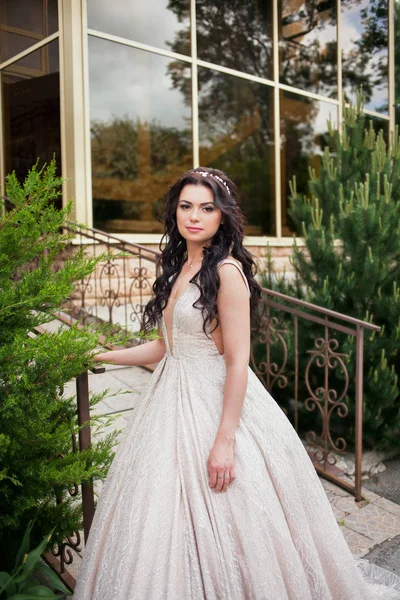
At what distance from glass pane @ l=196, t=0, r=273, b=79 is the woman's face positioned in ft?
22.8

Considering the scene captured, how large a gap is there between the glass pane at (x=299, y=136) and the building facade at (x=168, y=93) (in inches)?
0.9

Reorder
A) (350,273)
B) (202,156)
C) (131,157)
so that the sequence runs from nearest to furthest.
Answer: (350,273), (131,157), (202,156)

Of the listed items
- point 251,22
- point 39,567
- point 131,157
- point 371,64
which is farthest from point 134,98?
point 39,567

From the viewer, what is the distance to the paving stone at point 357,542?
2693 mm

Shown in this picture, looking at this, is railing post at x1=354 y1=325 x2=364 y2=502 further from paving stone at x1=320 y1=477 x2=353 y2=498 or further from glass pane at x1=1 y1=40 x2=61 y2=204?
glass pane at x1=1 y1=40 x2=61 y2=204

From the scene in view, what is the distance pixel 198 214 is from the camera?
1766 millimetres

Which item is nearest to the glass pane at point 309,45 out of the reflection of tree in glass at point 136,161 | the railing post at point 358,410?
the reflection of tree in glass at point 136,161

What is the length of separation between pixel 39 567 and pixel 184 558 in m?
0.48

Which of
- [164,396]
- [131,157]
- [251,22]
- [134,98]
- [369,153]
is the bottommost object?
[164,396]

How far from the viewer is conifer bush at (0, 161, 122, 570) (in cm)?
150

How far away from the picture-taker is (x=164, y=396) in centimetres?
182

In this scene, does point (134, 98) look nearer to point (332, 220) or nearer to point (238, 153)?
point (238, 153)

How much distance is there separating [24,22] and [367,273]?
6.03 metres

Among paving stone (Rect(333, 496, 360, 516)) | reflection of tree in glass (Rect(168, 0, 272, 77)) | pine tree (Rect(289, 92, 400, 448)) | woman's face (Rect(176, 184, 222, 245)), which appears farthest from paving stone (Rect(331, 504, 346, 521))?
reflection of tree in glass (Rect(168, 0, 272, 77))
